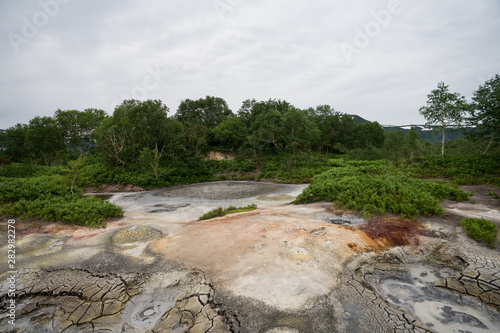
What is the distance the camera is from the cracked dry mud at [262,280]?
139 inches

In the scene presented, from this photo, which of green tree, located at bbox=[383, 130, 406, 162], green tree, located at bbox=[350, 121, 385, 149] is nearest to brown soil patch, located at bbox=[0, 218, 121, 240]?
green tree, located at bbox=[383, 130, 406, 162]

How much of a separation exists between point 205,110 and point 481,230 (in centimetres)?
4905

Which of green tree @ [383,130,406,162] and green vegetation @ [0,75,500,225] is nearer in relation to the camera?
green vegetation @ [0,75,500,225]

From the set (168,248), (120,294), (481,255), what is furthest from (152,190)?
(481,255)

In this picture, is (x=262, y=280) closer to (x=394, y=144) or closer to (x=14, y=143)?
(x=394, y=144)

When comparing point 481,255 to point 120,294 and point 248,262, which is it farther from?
point 120,294

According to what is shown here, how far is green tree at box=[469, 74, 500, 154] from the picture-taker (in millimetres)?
18141

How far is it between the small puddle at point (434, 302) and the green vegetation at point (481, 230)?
6.72ft

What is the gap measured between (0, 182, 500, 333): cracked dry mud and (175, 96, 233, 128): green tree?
43223 mm

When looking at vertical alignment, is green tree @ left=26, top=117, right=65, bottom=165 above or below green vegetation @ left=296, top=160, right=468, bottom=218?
above

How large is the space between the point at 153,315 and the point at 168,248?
105 inches

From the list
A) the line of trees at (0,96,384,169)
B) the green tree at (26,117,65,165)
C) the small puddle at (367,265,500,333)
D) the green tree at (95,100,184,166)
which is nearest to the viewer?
the small puddle at (367,265,500,333)

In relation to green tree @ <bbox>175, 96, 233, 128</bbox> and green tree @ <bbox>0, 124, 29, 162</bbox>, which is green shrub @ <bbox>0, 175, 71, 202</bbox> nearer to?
green tree @ <bbox>0, 124, 29, 162</bbox>

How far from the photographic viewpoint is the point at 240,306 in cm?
373
